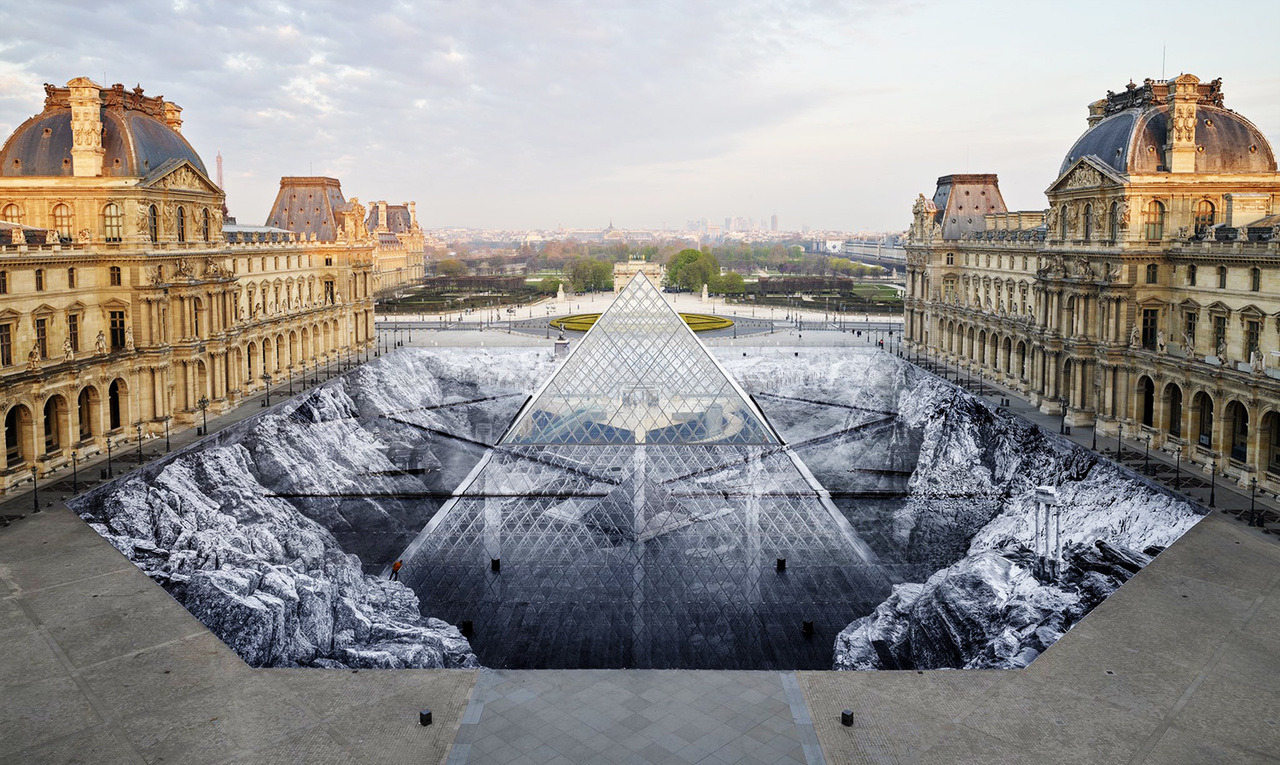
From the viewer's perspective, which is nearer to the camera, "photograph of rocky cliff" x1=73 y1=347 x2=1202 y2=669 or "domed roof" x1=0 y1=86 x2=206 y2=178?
"photograph of rocky cliff" x1=73 y1=347 x2=1202 y2=669

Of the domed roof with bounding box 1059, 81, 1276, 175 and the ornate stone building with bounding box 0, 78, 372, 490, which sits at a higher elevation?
the domed roof with bounding box 1059, 81, 1276, 175

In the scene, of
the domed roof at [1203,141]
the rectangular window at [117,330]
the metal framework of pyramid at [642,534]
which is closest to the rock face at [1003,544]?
the metal framework of pyramid at [642,534]

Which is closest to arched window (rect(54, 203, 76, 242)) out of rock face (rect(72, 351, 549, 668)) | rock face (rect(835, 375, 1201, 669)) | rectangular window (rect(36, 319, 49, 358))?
rectangular window (rect(36, 319, 49, 358))

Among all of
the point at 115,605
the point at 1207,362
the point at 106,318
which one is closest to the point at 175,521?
the point at 115,605

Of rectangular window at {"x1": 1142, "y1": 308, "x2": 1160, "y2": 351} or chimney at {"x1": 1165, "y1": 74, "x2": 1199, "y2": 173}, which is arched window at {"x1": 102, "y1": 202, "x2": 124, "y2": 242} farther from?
chimney at {"x1": 1165, "y1": 74, "x2": 1199, "y2": 173}

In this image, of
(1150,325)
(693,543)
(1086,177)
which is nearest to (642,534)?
(693,543)

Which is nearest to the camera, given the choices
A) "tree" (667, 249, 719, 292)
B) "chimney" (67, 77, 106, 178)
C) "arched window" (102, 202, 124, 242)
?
"chimney" (67, 77, 106, 178)

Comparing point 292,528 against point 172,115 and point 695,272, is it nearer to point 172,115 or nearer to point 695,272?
point 172,115
